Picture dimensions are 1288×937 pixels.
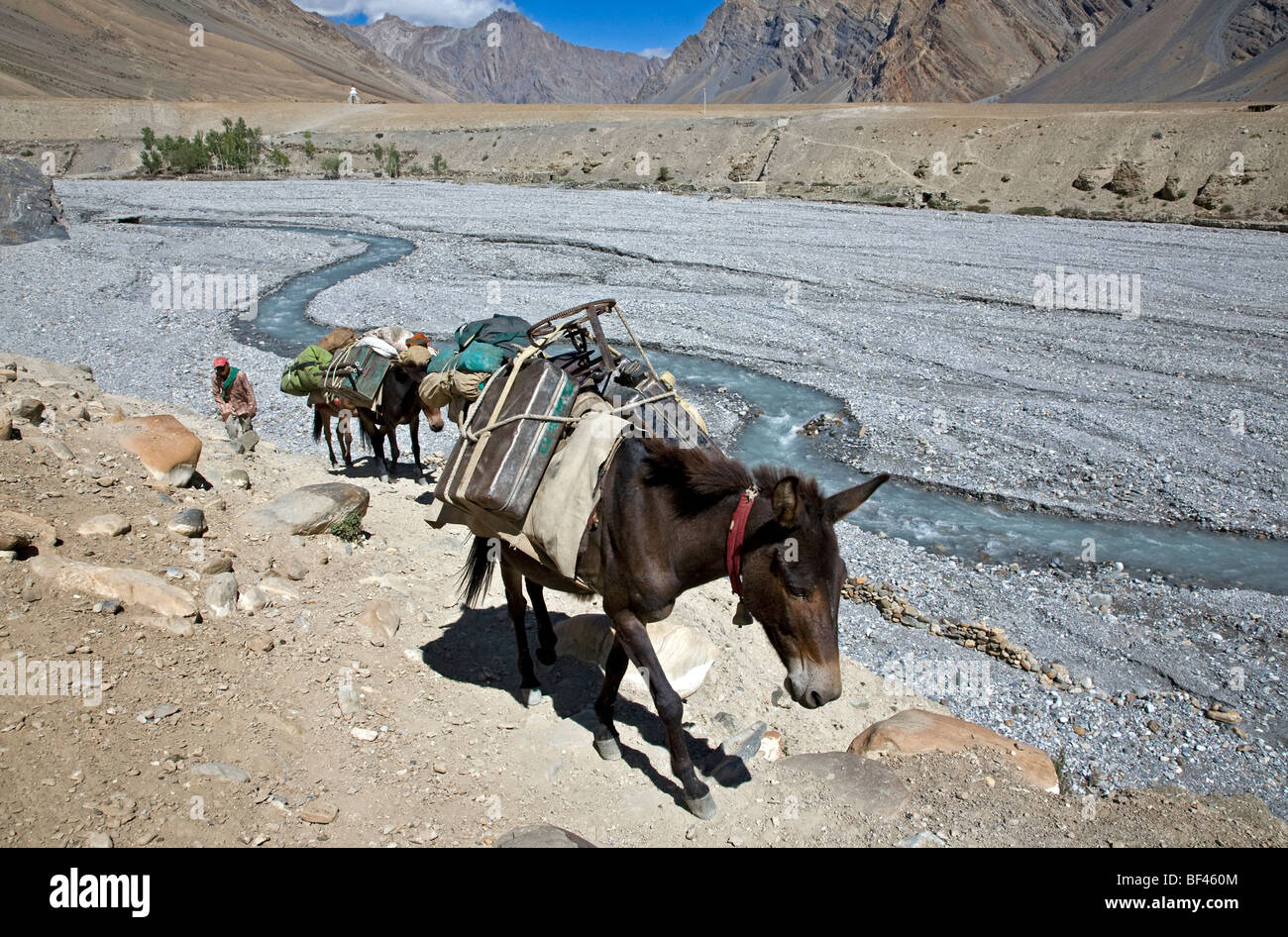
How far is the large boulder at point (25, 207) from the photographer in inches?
1089

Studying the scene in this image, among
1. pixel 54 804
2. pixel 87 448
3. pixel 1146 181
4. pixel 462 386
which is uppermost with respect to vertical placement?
pixel 1146 181

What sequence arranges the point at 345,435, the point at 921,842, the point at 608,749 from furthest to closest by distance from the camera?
the point at 345,435, the point at 608,749, the point at 921,842

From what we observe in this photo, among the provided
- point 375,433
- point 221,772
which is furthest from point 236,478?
point 221,772

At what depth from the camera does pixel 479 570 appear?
19.7ft

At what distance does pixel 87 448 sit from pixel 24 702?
129 inches

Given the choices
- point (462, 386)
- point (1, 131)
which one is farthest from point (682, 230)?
point (1, 131)

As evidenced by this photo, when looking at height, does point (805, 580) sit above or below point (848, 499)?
below

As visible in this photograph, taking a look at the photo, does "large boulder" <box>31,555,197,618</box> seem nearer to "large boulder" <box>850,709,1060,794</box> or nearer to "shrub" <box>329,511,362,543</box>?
"shrub" <box>329,511,362,543</box>

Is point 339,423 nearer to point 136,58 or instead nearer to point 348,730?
point 348,730

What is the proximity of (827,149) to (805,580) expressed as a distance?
58658 mm

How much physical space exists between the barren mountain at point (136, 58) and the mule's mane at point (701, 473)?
125 meters

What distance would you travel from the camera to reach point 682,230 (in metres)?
33.4

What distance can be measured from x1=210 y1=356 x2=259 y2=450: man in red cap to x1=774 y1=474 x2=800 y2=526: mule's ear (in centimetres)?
832

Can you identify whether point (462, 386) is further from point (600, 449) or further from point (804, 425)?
point (804, 425)
